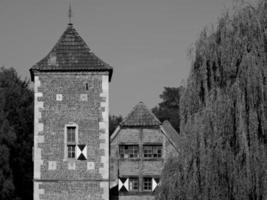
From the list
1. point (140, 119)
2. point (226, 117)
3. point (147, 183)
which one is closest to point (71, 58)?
point (140, 119)

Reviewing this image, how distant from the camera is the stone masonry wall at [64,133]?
21328 mm

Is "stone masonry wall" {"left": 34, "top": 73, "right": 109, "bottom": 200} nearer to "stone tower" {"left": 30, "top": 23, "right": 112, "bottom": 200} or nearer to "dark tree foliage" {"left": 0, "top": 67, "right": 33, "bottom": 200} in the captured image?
"stone tower" {"left": 30, "top": 23, "right": 112, "bottom": 200}

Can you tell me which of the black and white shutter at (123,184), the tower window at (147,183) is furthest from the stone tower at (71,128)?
the tower window at (147,183)

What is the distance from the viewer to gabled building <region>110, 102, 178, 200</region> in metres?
24.0

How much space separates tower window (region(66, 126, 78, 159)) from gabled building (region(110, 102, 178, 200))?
8.94 ft

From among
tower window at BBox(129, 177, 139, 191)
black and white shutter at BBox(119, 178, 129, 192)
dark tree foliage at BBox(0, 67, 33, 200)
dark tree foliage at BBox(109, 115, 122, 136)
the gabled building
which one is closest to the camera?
black and white shutter at BBox(119, 178, 129, 192)

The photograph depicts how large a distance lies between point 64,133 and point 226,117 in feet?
30.2

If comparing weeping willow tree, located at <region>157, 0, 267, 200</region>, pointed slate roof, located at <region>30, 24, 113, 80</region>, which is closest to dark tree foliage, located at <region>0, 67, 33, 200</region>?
pointed slate roof, located at <region>30, 24, 113, 80</region>

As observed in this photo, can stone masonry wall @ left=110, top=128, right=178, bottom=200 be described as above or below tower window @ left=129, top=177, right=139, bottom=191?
above

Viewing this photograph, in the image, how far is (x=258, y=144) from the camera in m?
13.1

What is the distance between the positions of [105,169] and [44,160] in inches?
80.3

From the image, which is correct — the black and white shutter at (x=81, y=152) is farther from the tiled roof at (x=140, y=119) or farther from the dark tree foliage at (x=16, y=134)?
the dark tree foliage at (x=16, y=134)

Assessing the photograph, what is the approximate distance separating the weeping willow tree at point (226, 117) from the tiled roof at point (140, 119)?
9.45 meters

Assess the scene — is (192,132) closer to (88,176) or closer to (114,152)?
(88,176)
